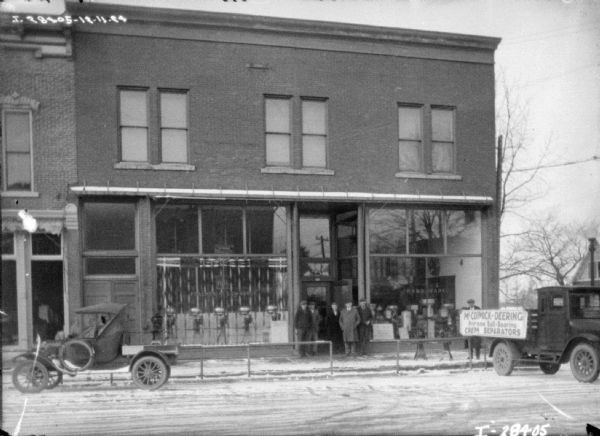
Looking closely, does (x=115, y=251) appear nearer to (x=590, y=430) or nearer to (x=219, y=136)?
(x=219, y=136)

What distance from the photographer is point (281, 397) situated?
12047 millimetres

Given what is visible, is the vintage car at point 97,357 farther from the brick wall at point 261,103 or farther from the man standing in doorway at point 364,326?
the man standing in doorway at point 364,326

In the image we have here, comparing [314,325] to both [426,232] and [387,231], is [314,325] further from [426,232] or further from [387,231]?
[426,232]

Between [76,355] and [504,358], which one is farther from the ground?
[76,355]

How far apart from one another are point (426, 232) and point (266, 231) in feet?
17.0

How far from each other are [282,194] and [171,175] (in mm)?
3241

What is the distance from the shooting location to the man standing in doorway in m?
19.2

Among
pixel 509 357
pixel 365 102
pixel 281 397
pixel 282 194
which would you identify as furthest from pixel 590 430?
pixel 365 102

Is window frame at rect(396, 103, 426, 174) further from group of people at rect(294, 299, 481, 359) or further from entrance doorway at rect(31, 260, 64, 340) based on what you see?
entrance doorway at rect(31, 260, 64, 340)

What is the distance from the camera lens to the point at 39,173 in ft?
57.8

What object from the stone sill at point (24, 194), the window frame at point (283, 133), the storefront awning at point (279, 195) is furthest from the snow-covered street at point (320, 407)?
the window frame at point (283, 133)

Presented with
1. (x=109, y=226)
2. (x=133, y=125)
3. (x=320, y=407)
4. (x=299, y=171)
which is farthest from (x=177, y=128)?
(x=320, y=407)


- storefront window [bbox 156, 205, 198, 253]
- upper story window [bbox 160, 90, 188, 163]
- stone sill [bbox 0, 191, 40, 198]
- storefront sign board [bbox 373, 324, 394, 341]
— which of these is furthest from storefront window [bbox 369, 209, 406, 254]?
stone sill [bbox 0, 191, 40, 198]

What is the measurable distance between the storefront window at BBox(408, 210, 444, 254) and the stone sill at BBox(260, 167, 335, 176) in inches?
122
